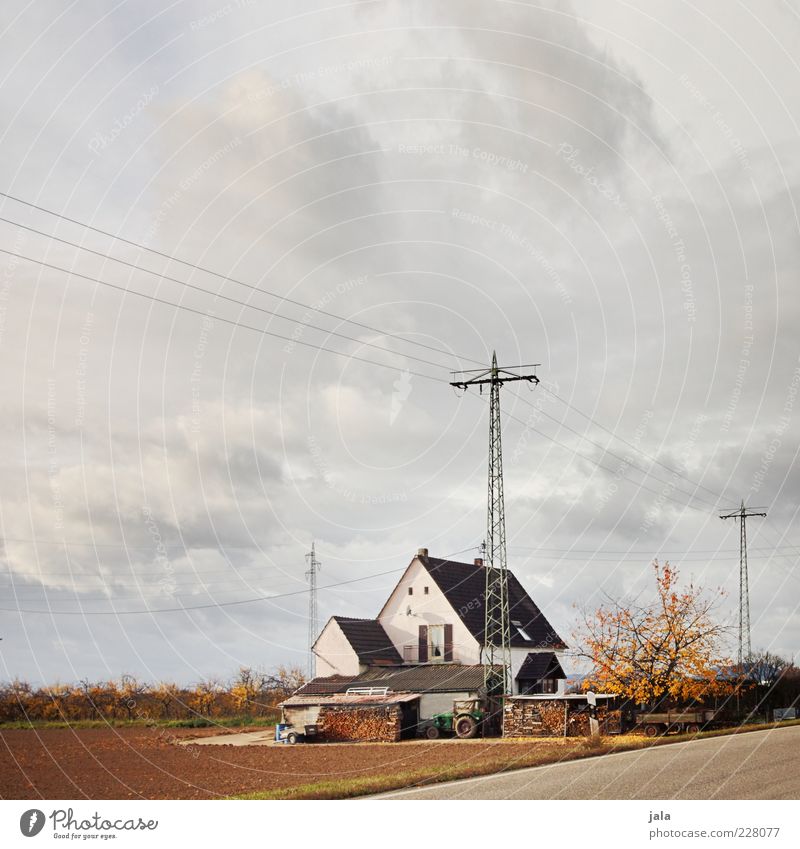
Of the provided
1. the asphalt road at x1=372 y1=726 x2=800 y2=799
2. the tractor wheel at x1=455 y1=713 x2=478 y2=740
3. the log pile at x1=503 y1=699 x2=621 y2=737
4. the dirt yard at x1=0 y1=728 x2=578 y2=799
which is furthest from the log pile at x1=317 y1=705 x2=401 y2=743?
the asphalt road at x1=372 y1=726 x2=800 y2=799

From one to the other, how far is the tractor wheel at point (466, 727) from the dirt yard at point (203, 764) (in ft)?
7.39

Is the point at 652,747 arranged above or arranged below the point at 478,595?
below

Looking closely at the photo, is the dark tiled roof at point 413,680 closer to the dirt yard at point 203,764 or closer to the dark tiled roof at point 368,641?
the dark tiled roof at point 368,641

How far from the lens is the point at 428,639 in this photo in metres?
50.2

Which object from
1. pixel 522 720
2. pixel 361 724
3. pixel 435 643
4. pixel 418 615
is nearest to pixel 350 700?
pixel 361 724

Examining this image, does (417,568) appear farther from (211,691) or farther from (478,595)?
(211,691)

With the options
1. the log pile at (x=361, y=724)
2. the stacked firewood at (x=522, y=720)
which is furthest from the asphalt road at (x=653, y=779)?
the log pile at (x=361, y=724)

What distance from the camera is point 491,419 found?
3269 centimetres

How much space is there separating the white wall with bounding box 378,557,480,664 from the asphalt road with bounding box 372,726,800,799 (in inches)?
946

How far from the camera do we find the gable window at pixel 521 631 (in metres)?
50.8

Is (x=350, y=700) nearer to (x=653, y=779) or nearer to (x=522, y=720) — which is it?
(x=522, y=720)

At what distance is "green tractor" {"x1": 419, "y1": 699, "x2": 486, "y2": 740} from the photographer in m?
38.3
